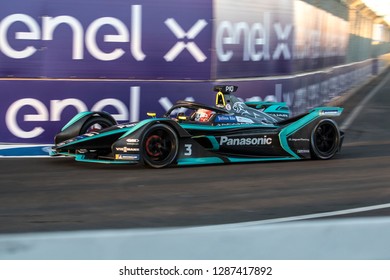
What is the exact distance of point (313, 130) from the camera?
29.1 feet

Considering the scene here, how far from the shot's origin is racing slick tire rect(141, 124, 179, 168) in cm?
782

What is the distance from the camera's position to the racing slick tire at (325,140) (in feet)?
29.3

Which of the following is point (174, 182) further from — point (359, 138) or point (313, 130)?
point (359, 138)

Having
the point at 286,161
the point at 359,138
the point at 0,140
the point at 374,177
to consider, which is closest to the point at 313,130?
the point at 286,161

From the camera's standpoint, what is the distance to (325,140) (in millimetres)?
9117

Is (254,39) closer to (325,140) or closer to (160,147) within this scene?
(325,140)

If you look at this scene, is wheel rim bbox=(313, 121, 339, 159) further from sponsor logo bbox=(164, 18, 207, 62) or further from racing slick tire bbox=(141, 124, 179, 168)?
sponsor logo bbox=(164, 18, 207, 62)

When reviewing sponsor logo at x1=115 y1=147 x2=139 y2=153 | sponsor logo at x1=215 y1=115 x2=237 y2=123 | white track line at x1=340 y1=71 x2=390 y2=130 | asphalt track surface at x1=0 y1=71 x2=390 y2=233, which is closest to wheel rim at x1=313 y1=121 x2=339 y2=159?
asphalt track surface at x1=0 y1=71 x2=390 y2=233

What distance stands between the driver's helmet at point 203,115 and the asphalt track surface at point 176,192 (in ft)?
2.12

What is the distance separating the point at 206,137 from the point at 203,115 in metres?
0.42

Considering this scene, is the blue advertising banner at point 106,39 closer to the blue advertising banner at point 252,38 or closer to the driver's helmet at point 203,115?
the blue advertising banner at point 252,38

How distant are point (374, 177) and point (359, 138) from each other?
4.39m

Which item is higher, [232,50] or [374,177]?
[232,50]

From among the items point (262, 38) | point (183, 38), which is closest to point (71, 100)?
point (183, 38)
